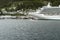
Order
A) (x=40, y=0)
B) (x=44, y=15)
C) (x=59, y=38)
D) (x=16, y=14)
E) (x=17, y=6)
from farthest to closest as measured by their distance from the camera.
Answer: (x=40, y=0) → (x=17, y=6) → (x=16, y=14) → (x=44, y=15) → (x=59, y=38)

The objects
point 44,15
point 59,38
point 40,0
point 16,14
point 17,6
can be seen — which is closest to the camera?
point 59,38

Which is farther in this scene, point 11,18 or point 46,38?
point 11,18

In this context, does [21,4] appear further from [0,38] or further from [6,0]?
[0,38]

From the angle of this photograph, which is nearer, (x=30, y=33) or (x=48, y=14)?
(x=30, y=33)

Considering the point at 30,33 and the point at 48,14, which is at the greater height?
the point at 30,33

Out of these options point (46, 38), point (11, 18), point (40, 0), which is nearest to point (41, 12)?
point (11, 18)

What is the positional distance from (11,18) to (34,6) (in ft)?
74.9

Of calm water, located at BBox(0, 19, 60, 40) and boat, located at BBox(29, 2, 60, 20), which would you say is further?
boat, located at BBox(29, 2, 60, 20)

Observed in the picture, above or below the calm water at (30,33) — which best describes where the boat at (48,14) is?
below

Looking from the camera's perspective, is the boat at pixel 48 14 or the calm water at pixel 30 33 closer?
the calm water at pixel 30 33

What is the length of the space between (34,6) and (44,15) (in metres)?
22.2

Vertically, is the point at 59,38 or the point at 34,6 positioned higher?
the point at 59,38

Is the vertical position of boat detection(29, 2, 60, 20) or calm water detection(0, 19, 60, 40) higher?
calm water detection(0, 19, 60, 40)

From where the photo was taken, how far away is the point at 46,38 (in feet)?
144
